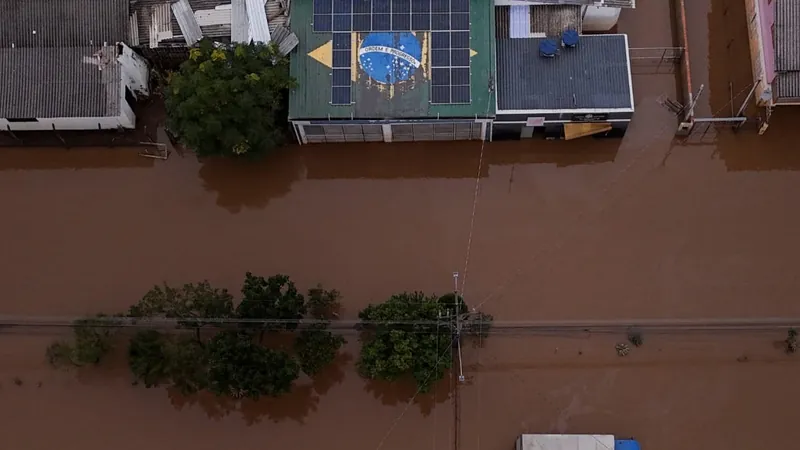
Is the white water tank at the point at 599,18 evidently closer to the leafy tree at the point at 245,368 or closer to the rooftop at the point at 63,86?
the leafy tree at the point at 245,368

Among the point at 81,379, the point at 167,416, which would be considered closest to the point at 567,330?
the point at 167,416

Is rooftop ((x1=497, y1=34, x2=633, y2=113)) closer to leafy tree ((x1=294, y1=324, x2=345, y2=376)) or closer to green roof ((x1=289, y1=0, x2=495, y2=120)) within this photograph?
green roof ((x1=289, y1=0, x2=495, y2=120))

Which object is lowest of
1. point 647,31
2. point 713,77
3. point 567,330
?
point 567,330

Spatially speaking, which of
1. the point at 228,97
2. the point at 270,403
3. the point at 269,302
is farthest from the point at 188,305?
the point at 228,97

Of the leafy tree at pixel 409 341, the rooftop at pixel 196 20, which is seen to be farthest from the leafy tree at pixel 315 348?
the rooftop at pixel 196 20

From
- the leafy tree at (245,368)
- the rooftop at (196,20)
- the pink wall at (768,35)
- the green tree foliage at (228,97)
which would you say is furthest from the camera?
the rooftop at (196,20)

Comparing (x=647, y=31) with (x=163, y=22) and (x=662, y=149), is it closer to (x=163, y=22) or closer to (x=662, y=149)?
(x=662, y=149)

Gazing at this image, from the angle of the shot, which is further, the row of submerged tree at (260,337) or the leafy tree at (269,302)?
the leafy tree at (269,302)
